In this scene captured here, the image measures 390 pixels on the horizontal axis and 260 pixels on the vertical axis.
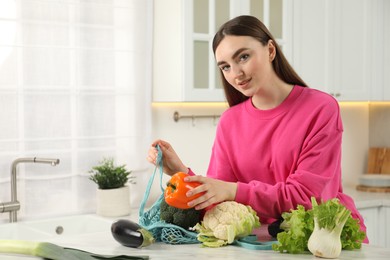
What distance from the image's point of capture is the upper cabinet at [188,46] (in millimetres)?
3275

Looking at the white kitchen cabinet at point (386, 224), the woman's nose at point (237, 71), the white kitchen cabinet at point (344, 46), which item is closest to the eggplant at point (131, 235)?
the woman's nose at point (237, 71)

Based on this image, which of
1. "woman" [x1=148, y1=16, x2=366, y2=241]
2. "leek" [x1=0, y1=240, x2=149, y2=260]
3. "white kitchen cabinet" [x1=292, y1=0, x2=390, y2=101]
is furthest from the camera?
"white kitchen cabinet" [x1=292, y1=0, x2=390, y2=101]

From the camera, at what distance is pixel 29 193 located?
3.11m

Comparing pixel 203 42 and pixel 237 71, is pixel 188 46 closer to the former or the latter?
pixel 203 42

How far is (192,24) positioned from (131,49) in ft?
1.15

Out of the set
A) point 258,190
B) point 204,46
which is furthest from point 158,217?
point 204,46

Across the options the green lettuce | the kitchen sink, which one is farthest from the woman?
the kitchen sink

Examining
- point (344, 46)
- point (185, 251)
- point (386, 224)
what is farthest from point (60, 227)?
point (344, 46)

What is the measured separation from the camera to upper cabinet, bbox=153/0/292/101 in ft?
10.7

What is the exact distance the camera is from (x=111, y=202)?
3154 mm

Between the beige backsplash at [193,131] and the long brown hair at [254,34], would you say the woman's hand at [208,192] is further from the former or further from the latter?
the beige backsplash at [193,131]

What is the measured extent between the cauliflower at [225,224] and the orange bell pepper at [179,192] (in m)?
0.07

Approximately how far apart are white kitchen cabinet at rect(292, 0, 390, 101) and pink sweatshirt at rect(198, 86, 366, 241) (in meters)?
1.63

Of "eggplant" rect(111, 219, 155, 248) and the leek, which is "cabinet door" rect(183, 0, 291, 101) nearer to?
"eggplant" rect(111, 219, 155, 248)
